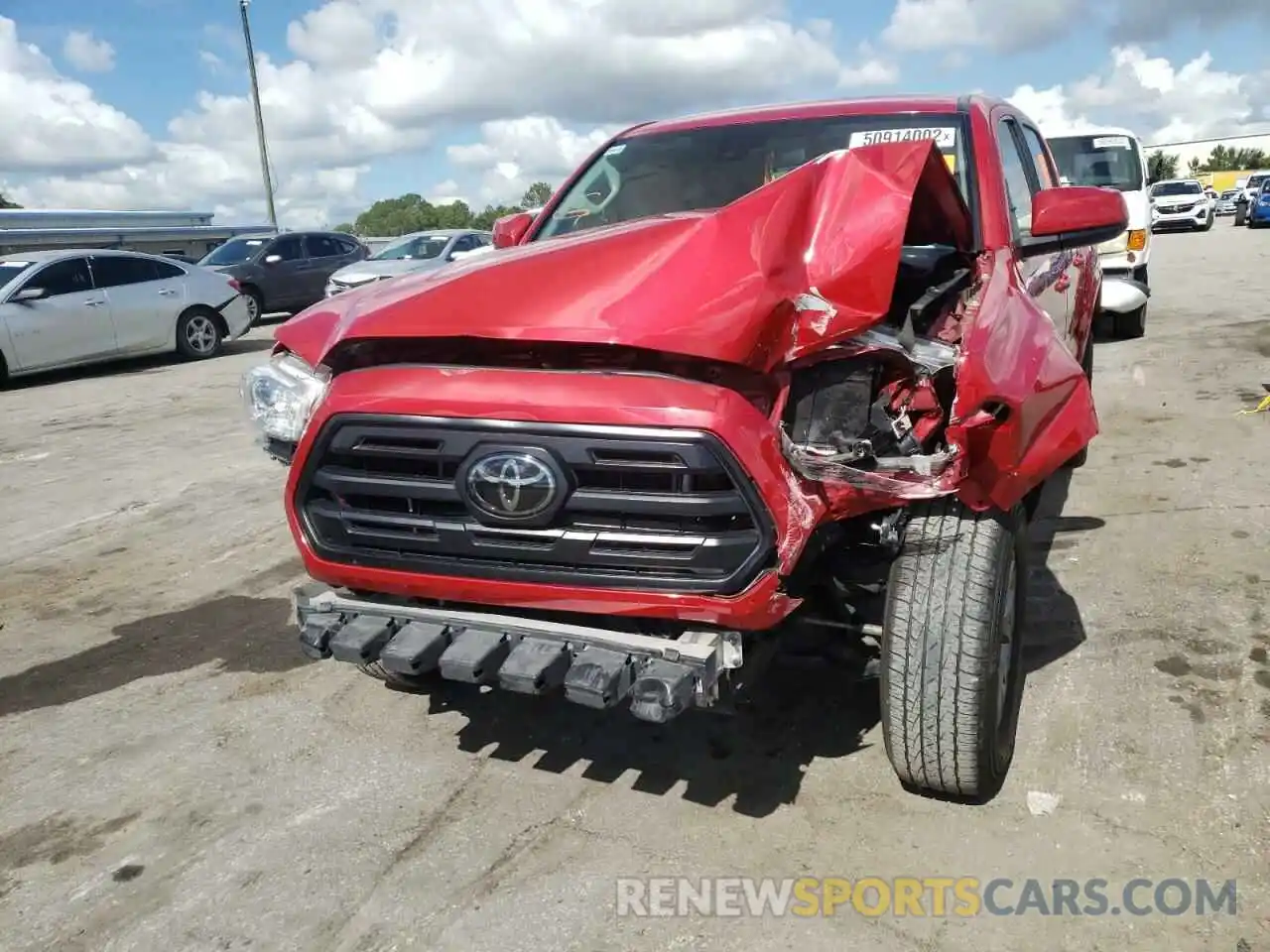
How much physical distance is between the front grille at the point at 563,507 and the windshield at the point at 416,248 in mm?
14083

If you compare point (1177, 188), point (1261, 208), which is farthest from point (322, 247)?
point (1177, 188)

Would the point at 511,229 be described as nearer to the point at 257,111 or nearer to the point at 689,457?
the point at 689,457

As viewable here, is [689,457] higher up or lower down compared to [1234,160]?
lower down

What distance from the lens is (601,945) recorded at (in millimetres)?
2238

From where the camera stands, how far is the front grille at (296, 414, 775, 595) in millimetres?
2191

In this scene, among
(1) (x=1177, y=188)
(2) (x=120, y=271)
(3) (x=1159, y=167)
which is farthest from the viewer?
(3) (x=1159, y=167)

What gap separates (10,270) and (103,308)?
1.02m

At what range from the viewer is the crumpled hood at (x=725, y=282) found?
2.21 m

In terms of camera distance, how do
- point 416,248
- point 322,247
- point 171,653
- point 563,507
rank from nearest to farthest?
point 563,507, point 171,653, point 416,248, point 322,247

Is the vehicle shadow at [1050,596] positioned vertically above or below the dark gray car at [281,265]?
below

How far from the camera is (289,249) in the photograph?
17.0m

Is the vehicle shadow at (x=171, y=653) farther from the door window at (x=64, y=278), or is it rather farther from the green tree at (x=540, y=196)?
the door window at (x=64, y=278)

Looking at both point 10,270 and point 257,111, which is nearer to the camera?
point 10,270

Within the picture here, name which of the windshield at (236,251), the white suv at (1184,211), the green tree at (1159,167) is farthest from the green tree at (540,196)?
the green tree at (1159,167)
